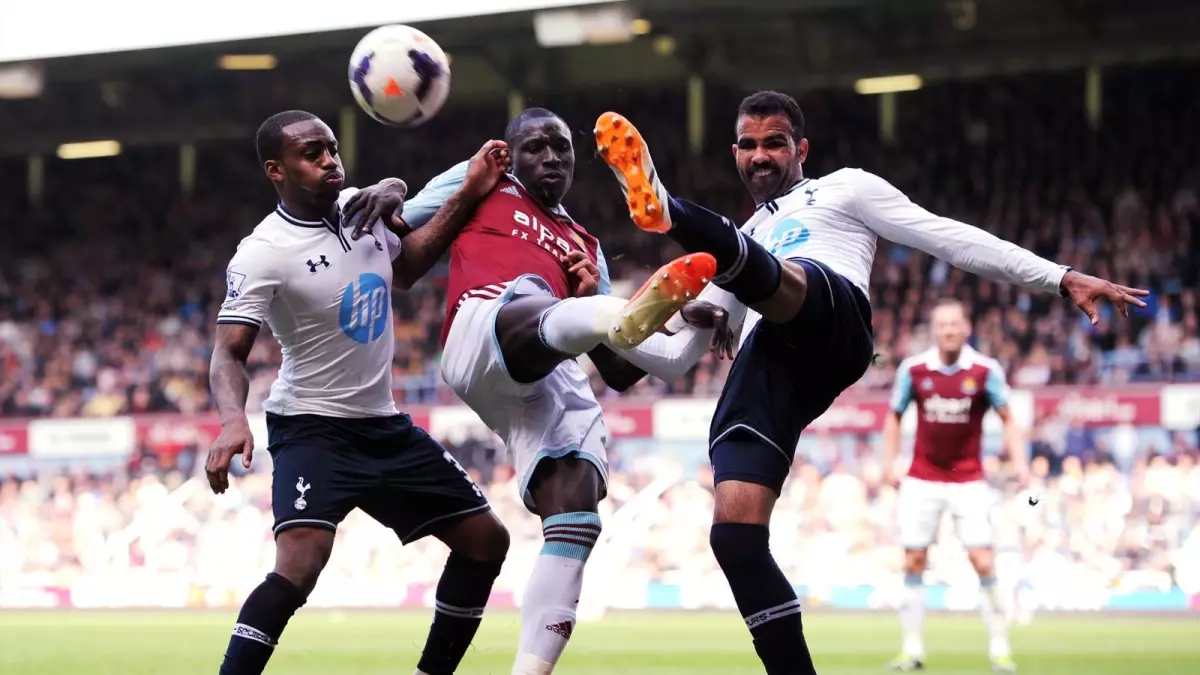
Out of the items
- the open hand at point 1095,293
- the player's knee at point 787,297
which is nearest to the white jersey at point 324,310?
the player's knee at point 787,297

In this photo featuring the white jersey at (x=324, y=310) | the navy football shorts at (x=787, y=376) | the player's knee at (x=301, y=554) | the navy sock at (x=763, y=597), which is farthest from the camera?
the white jersey at (x=324, y=310)

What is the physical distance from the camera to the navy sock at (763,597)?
5.30 meters

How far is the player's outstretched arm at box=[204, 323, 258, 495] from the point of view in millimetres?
5367

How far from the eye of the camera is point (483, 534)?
628 cm

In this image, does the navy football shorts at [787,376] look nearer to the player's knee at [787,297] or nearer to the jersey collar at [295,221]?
the player's knee at [787,297]

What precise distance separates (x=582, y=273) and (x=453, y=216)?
0.58 meters

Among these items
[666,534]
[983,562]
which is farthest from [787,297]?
[666,534]

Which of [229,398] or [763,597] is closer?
[763,597]

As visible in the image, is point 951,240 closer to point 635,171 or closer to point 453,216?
point 635,171

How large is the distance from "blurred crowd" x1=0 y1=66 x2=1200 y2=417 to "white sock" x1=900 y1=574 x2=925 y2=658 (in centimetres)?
744

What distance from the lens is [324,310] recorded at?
236 inches

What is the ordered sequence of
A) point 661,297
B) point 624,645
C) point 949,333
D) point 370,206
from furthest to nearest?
1. point 624,645
2. point 949,333
3. point 370,206
4. point 661,297

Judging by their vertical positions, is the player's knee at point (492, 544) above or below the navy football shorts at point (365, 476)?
below

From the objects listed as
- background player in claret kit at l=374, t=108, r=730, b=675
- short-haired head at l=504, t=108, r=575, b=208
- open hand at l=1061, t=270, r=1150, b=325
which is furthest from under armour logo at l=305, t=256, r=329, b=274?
open hand at l=1061, t=270, r=1150, b=325
